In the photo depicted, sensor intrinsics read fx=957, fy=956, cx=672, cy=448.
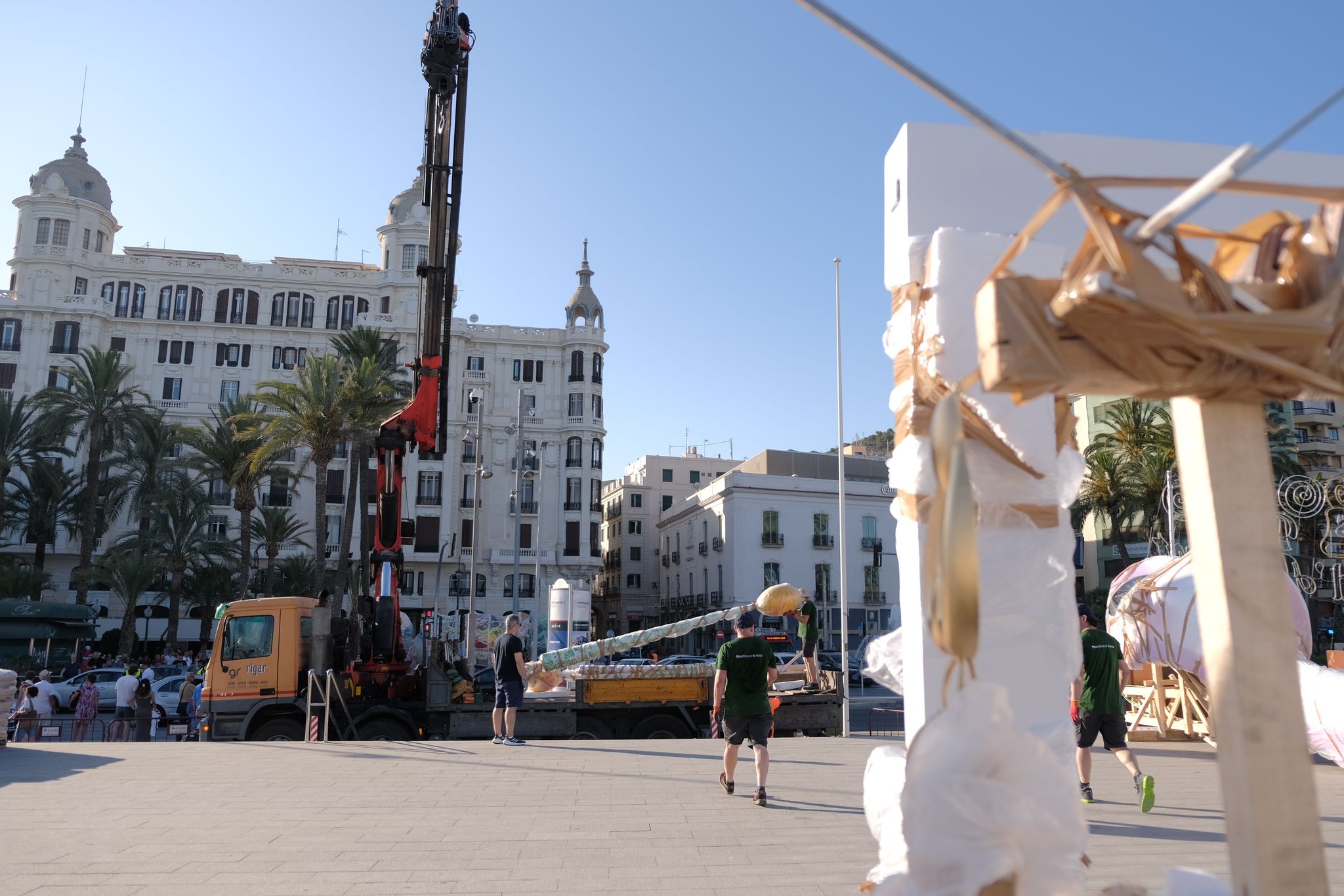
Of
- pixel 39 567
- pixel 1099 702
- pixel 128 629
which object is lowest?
pixel 1099 702

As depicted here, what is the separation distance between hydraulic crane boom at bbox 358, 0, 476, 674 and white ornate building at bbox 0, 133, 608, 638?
38.7 m

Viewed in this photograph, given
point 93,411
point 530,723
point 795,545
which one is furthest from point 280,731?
point 795,545

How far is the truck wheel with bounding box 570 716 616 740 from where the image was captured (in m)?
15.4

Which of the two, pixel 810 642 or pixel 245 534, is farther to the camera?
pixel 245 534

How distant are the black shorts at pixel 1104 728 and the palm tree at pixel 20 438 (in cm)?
4295

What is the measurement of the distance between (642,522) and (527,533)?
16.9 m

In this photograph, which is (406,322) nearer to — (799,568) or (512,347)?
(512,347)

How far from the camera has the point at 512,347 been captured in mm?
59375

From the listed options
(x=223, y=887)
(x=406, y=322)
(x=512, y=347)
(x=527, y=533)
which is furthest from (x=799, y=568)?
(x=223, y=887)

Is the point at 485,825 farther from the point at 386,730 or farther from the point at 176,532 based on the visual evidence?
Answer: the point at 176,532

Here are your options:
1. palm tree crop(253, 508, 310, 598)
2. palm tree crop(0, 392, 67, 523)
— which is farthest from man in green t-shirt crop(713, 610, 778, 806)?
palm tree crop(0, 392, 67, 523)

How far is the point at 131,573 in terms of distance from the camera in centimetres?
4025

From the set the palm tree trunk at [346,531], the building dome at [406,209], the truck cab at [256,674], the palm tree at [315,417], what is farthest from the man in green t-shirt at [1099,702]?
the building dome at [406,209]

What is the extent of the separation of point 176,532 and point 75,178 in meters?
31.0
